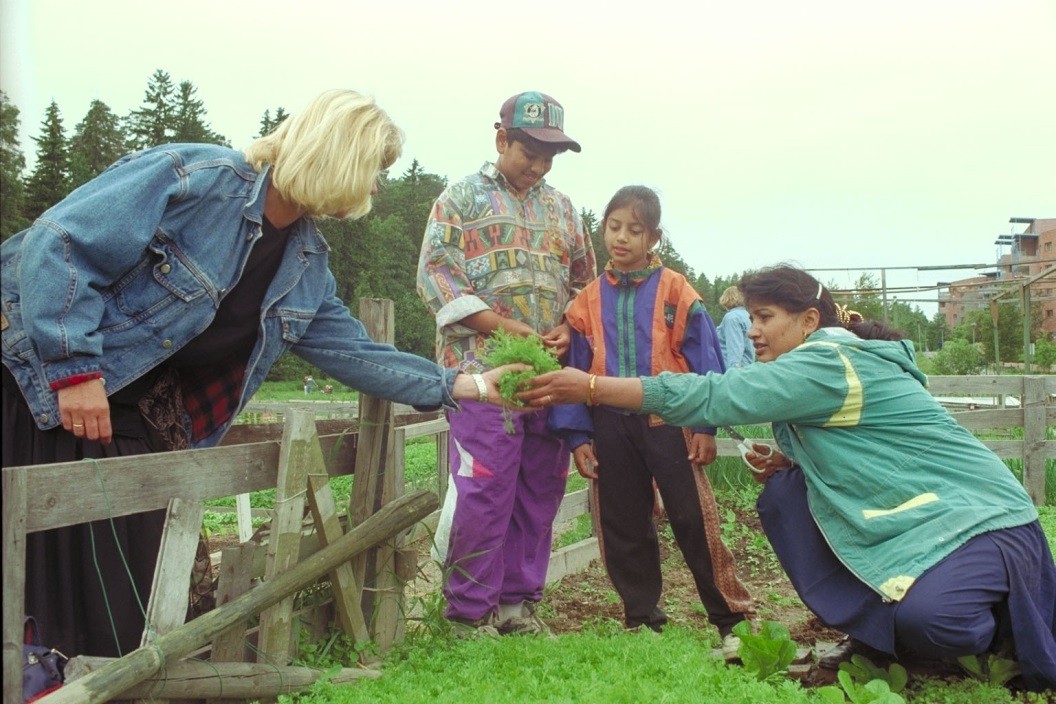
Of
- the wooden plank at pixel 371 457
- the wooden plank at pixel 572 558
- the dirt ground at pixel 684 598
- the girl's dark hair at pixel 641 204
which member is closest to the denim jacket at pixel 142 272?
the wooden plank at pixel 371 457

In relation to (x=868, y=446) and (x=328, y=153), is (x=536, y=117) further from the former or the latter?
(x=868, y=446)

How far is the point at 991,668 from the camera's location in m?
3.60

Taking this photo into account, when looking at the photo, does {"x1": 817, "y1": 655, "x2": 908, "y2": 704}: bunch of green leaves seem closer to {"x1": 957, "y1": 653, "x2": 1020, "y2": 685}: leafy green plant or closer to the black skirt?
{"x1": 957, "y1": 653, "x2": 1020, "y2": 685}: leafy green plant

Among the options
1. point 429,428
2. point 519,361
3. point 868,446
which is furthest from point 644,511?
point 429,428

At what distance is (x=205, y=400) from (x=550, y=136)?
81.6 inches

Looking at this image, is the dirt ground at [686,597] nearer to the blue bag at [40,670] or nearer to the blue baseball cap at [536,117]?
the blue bag at [40,670]

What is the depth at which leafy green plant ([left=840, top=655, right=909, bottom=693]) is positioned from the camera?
12.0 ft

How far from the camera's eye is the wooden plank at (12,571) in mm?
2404

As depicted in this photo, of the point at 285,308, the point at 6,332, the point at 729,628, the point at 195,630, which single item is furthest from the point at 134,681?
the point at 729,628

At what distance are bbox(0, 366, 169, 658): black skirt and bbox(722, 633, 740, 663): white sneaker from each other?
253 centimetres

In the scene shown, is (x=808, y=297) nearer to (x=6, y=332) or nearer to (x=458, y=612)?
(x=458, y=612)

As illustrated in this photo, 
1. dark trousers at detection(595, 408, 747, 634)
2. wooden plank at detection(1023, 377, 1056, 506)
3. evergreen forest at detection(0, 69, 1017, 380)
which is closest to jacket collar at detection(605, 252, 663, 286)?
dark trousers at detection(595, 408, 747, 634)

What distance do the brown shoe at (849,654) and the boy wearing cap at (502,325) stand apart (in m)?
1.42

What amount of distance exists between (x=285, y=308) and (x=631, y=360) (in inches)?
70.2
